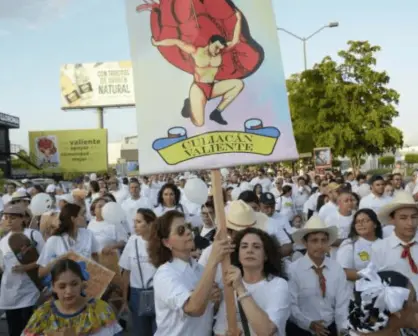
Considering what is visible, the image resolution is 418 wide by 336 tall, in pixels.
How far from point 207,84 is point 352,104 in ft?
93.1

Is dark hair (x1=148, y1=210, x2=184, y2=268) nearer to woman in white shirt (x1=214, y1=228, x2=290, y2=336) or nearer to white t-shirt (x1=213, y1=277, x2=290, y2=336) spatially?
woman in white shirt (x1=214, y1=228, x2=290, y2=336)

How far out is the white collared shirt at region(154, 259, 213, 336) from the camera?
307cm

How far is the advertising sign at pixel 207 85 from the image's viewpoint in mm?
3334

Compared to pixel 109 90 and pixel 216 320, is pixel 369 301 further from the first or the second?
pixel 109 90

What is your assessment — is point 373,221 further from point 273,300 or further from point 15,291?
point 15,291

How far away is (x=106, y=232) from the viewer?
21.7ft

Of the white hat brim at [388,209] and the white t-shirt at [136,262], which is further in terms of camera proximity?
the white t-shirt at [136,262]

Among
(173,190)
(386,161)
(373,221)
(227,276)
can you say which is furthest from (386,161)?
(227,276)

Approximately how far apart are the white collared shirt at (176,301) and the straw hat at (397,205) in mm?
2011

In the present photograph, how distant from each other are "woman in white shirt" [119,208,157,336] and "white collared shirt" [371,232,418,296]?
2.00 metres

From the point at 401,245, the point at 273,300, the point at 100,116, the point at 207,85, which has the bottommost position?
the point at 273,300

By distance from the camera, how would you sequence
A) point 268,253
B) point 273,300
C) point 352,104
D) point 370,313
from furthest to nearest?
point 352,104, point 268,253, point 273,300, point 370,313

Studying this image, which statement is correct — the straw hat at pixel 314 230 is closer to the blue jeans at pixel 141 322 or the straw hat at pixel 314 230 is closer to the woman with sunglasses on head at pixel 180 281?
the woman with sunglasses on head at pixel 180 281

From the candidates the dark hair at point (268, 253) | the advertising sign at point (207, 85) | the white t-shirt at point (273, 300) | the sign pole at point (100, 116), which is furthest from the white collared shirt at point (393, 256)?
the sign pole at point (100, 116)
